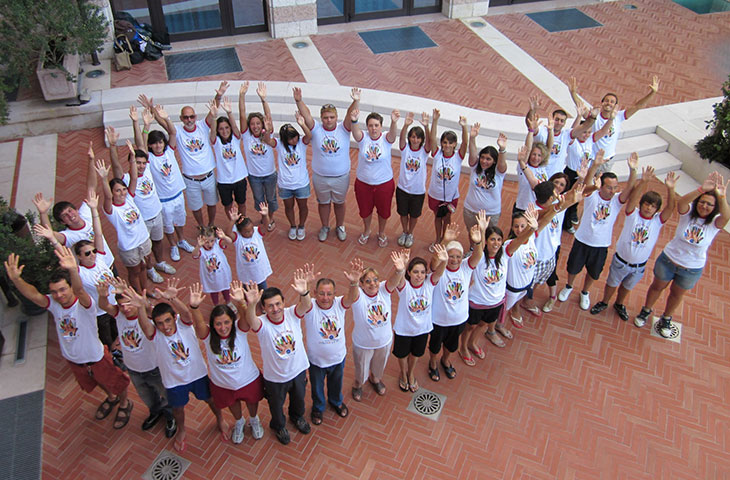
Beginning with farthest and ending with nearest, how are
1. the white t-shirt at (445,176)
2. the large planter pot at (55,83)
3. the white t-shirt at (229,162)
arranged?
the large planter pot at (55,83), the white t-shirt at (229,162), the white t-shirt at (445,176)

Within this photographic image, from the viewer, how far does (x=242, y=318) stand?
445 centimetres

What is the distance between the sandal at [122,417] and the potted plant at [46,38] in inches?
203

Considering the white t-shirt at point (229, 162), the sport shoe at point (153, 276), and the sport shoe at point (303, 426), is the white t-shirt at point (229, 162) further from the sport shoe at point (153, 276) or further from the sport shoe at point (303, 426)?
the sport shoe at point (303, 426)

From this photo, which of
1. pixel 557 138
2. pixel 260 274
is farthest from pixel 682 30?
pixel 260 274

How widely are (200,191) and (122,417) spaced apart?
277 cm

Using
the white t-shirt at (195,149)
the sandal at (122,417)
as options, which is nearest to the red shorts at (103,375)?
the sandal at (122,417)

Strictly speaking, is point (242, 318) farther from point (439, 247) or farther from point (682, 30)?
point (682, 30)

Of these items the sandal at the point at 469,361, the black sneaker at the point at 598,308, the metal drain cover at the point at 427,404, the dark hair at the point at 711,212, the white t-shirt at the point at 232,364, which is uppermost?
the dark hair at the point at 711,212

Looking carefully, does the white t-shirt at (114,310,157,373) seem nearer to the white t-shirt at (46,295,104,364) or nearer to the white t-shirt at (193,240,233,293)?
the white t-shirt at (46,295,104,364)

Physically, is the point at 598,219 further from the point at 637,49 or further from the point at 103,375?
the point at 637,49

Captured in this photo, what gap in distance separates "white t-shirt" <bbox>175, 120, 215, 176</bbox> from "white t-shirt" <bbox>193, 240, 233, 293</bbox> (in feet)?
4.71

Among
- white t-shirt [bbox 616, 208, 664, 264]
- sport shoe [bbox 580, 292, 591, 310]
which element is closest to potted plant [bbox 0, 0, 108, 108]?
sport shoe [bbox 580, 292, 591, 310]

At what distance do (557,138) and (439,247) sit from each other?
2.86 meters

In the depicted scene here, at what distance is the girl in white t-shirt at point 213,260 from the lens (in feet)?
18.5
